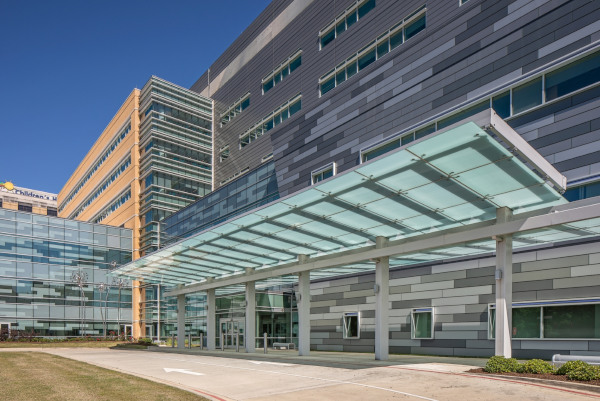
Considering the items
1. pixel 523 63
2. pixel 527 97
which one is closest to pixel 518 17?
pixel 523 63

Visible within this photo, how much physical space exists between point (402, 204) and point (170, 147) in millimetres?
57131

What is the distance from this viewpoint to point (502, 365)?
14547 millimetres

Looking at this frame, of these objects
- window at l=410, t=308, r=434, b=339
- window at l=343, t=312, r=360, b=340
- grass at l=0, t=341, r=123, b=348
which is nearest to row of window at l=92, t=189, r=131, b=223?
grass at l=0, t=341, r=123, b=348

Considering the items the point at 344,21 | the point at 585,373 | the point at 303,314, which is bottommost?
the point at 303,314

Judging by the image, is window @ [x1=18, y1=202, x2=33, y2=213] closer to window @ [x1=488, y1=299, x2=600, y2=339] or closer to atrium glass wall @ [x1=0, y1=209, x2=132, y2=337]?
atrium glass wall @ [x1=0, y1=209, x2=132, y2=337]

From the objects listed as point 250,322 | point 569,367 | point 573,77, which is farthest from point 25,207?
point 569,367

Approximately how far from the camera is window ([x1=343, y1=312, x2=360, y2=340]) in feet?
103

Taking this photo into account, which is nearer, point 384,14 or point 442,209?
point 442,209

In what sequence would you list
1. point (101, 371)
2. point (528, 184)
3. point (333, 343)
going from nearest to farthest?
point (528, 184), point (101, 371), point (333, 343)

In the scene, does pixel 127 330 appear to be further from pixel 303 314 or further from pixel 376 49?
pixel 376 49

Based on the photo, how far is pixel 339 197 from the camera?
57.3 ft

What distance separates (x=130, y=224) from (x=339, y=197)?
2296 inches

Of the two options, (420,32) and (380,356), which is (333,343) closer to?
(380,356)

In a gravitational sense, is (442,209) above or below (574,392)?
above
